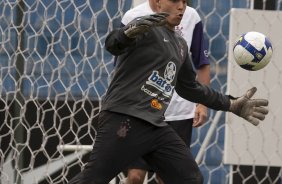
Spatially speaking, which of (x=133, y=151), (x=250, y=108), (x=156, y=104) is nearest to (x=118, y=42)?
(x=156, y=104)

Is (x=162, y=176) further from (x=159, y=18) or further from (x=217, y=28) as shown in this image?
(x=217, y=28)

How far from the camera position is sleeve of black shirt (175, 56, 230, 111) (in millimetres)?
4637

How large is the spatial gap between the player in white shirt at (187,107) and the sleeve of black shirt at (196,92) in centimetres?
50

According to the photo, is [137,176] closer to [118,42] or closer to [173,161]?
[173,161]

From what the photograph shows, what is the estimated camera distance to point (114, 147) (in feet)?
14.1

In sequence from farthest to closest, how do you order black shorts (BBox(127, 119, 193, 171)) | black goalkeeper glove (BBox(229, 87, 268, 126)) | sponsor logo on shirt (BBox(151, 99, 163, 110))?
black shorts (BBox(127, 119, 193, 171)), black goalkeeper glove (BBox(229, 87, 268, 126)), sponsor logo on shirt (BBox(151, 99, 163, 110))

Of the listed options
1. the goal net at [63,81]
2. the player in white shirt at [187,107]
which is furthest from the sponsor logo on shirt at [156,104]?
the goal net at [63,81]

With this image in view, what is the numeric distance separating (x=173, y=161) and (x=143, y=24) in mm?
713

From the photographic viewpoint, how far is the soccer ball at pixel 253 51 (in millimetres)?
4699

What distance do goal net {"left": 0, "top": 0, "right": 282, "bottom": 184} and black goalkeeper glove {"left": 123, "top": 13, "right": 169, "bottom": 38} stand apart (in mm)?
1690

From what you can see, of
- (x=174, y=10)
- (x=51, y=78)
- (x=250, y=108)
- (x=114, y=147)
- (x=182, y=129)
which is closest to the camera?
(x=114, y=147)

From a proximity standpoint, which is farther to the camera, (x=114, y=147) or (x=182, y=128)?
(x=182, y=128)

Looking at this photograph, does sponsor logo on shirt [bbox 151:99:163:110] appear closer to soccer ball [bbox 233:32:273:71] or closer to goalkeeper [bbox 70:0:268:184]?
goalkeeper [bbox 70:0:268:184]

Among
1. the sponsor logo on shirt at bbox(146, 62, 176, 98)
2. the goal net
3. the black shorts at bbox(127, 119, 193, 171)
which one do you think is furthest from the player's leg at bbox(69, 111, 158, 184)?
the goal net
